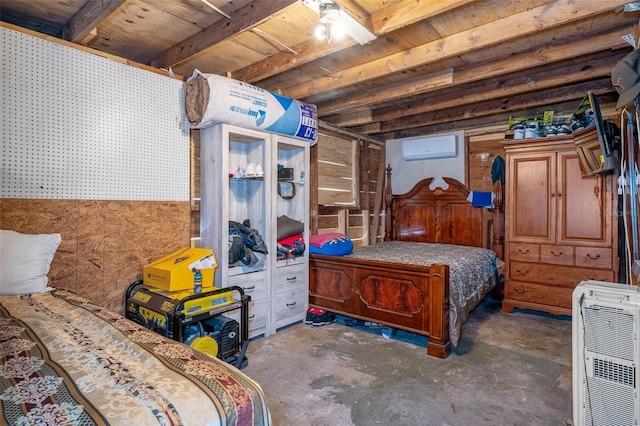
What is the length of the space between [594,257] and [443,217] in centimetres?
186

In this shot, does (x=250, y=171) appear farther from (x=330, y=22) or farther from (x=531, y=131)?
(x=531, y=131)

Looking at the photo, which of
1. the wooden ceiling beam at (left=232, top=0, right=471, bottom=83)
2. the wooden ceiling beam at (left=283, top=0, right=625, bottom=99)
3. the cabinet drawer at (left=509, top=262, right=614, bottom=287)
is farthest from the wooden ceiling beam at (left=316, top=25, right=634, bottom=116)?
the cabinet drawer at (left=509, top=262, right=614, bottom=287)

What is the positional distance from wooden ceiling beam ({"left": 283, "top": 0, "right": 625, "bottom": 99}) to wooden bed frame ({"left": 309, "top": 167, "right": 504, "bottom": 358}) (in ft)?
5.63

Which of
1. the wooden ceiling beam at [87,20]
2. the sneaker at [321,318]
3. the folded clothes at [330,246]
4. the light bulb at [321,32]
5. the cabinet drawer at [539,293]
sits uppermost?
the wooden ceiling beam at [87,20]

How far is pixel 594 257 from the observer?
3.53 m

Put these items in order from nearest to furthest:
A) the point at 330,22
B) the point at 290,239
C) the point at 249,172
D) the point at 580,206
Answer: the point at 330,22 → the point at 249,172 → the point at 290,239 → the point at 580,206

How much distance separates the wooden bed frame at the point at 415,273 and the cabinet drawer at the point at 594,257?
0.91 metres

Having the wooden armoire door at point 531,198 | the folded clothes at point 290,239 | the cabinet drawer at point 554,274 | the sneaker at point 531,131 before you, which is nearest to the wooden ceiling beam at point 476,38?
the folded clothes at point 290,239

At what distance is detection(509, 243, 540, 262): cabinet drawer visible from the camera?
384cm

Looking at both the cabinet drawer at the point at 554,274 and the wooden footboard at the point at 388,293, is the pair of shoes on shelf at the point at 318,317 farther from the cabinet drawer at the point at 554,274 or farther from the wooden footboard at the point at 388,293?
the cabinet drawer at the point at 554,274

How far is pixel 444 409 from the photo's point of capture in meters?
2.03

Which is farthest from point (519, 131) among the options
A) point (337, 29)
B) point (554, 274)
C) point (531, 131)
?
point (337, 29)

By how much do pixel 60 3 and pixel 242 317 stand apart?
95.8 inches

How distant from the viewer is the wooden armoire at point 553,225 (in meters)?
3.51
